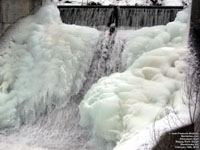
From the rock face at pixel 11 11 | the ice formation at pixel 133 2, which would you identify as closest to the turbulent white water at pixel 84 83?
the rock face at pixel 11 11

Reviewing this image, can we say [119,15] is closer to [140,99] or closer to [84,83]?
[84,83]

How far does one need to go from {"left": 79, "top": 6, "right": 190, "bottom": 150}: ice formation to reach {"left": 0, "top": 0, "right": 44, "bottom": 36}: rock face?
3.24 metres

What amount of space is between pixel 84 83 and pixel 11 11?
103 inches

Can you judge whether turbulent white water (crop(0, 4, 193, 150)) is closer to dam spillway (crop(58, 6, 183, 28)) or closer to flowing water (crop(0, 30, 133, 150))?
flowing water (crop(0, 30, 133, 150))

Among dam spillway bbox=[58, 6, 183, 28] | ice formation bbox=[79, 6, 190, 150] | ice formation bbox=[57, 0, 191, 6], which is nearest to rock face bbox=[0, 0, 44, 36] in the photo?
dam spillway bbox=[58, 6, 183, 28]

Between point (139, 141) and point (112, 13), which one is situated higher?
point (112, 13)

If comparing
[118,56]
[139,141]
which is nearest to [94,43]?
[118,56]

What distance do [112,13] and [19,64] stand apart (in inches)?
97.6

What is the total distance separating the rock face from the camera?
8164 millimetres

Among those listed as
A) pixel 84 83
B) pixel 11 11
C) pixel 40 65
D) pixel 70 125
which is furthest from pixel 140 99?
pixel 11 11

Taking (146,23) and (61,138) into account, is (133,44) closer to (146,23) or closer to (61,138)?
(146,23)

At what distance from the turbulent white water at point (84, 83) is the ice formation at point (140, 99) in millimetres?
15

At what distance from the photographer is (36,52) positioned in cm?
741

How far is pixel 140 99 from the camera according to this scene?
5.42 metres
